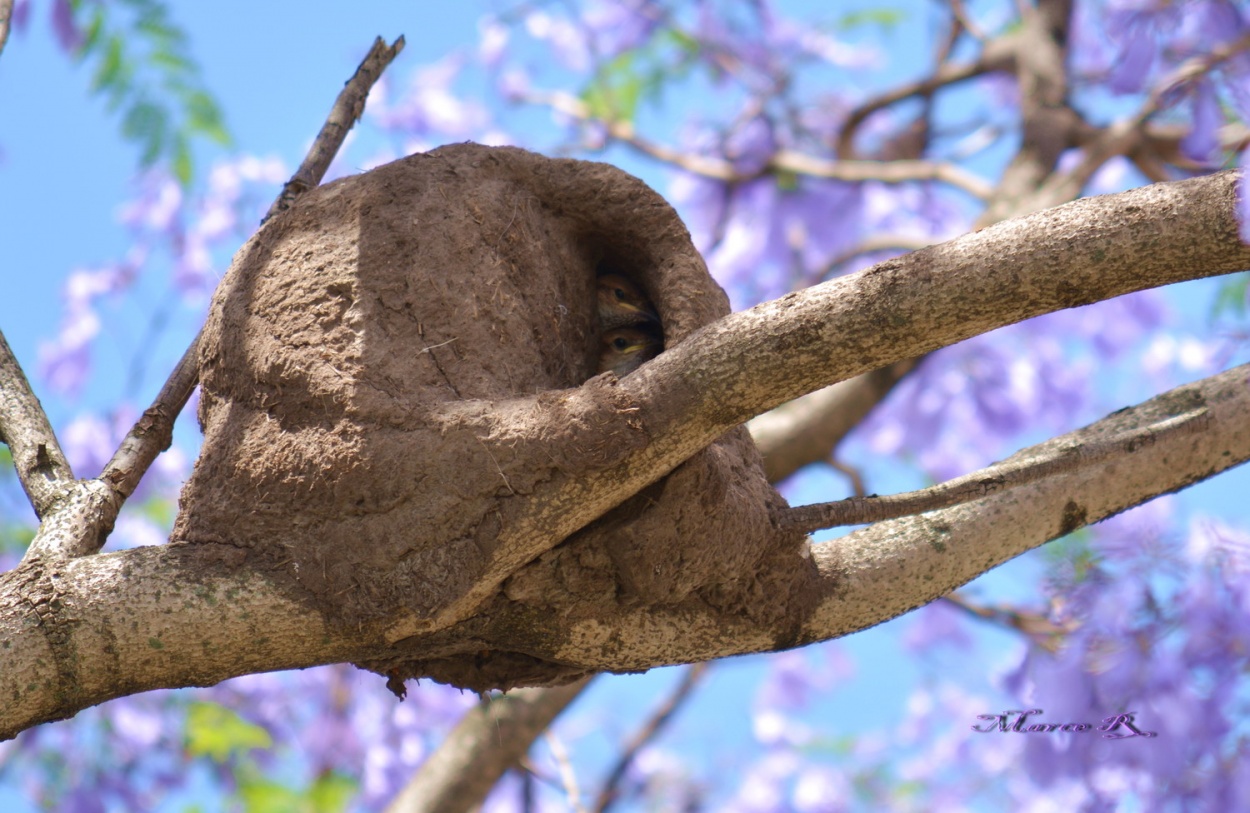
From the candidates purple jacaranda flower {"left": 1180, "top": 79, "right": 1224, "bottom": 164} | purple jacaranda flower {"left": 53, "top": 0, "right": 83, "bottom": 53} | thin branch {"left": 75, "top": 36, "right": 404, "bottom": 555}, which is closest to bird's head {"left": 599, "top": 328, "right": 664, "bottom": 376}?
thin branch {"left": 75, "top": 36, "right": 404, "bottom": 555}

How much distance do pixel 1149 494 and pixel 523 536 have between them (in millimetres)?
1593

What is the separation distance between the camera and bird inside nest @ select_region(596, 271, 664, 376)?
309cm

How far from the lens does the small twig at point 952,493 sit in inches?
101

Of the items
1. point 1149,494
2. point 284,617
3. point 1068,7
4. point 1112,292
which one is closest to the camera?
point 1112,292

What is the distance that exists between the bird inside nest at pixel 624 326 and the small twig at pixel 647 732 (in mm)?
2448

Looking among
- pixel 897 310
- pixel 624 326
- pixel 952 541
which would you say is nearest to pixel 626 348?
pixel 624 326

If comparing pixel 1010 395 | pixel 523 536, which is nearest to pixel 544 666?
pixel 523 536

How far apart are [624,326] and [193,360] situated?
1.05 meters

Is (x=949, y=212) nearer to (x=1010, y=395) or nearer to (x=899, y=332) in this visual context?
(x=1010, y=395)

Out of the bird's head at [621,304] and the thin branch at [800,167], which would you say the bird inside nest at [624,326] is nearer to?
the bird's head at [621,304]

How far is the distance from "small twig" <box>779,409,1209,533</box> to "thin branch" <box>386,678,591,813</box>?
2071mm

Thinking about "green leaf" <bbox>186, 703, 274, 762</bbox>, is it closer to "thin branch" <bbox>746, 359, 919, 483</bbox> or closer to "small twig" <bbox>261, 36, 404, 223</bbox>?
"thin branch" <bbox>746, 359, 919, 483</bbox>

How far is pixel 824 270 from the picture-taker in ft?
17.8

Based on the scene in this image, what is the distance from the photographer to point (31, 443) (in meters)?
2.72
